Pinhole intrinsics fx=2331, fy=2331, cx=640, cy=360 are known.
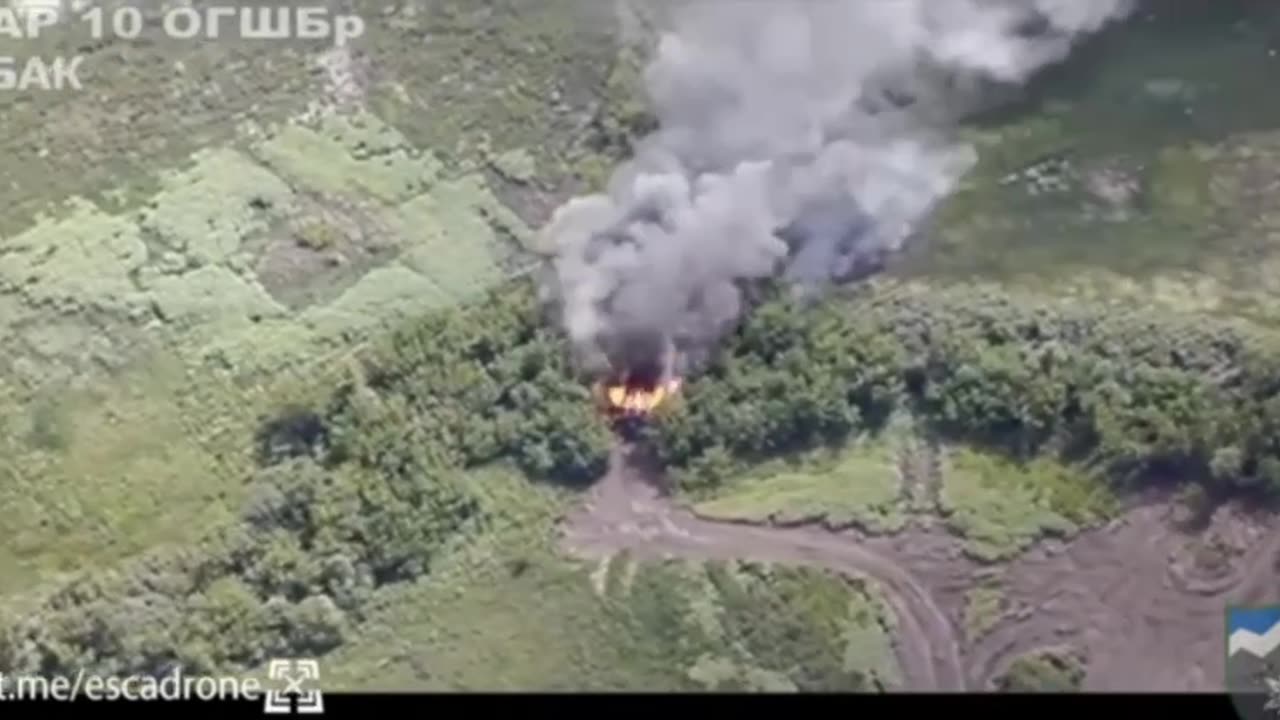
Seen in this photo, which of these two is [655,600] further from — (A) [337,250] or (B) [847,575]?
(A) [337,250]

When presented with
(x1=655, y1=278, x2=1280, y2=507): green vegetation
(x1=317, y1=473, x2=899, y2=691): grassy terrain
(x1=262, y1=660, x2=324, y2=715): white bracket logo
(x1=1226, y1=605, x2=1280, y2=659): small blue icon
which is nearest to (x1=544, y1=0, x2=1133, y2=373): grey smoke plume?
(x1=655, y1=278, x2=1280, y2=507): green vegetation

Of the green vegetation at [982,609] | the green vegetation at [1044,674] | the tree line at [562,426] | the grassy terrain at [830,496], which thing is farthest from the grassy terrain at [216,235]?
the green vegetation at [1044,674]

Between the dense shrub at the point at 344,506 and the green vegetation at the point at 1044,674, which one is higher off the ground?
the dense shrub at the point at 344,506

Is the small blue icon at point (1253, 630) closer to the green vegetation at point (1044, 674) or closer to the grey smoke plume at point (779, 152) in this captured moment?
the green vegetation at point (1044, 674)

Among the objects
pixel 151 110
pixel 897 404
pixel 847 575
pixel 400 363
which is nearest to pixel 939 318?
pixel 897 404

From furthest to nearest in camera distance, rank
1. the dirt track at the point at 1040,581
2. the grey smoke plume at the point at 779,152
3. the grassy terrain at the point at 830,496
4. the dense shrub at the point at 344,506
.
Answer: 1. the grey smoke plume at the point at 779,152
2. the grassy terrain at the point at 830,496
3. the dense shrub at the point at 344,506
4. the dirt track at the point at 1040,581

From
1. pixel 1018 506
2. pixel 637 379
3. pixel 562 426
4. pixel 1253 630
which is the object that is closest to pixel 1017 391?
pixel 1018 506

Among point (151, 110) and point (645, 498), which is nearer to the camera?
point (645, 498)

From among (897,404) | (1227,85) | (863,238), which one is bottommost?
(897,404)

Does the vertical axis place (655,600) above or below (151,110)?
below
